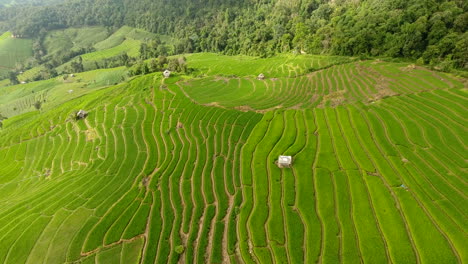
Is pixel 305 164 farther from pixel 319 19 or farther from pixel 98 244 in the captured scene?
pixel 319 19

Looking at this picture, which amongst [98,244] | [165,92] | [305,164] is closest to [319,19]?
[165,92]

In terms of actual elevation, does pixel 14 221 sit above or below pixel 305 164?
below

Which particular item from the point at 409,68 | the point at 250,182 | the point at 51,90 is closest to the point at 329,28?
the point at 409,68

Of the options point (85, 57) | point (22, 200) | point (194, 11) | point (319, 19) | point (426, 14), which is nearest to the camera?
point (22, 200)

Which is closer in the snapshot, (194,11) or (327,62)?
(327,62)

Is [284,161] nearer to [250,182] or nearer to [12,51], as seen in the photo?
[250,182]

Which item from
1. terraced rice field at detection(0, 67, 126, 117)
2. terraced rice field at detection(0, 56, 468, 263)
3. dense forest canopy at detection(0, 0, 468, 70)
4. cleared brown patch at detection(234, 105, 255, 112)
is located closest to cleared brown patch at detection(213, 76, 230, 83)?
terraced rice field at detection(0, 56, 468, 263)

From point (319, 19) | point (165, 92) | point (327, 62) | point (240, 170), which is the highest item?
point (319, 19)

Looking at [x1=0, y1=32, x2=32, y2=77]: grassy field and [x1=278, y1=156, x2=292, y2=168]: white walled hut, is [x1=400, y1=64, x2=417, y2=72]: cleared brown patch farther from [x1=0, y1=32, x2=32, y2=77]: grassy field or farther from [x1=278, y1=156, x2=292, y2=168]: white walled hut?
[x1=0, y1=32, x2=32, y2=77]: grassy field
